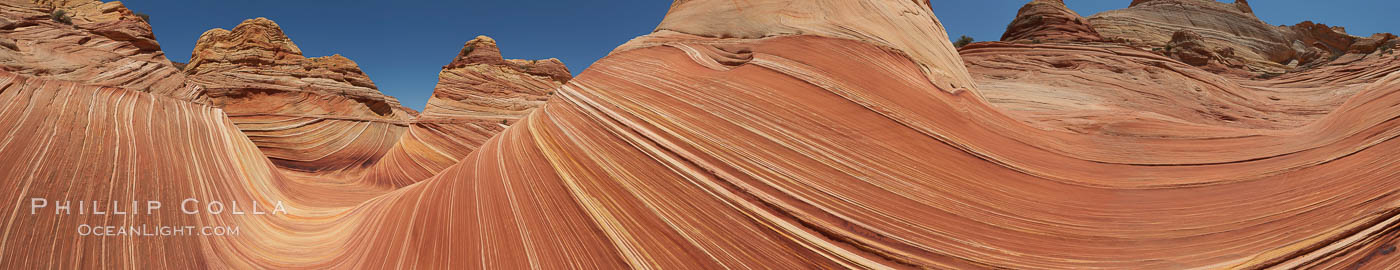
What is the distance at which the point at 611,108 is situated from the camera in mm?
2902

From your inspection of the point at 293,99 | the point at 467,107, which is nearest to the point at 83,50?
the point at 467,107

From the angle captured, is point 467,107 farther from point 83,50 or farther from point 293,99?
point 83,50

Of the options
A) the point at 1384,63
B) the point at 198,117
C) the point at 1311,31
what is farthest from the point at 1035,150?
the point at 1311,31

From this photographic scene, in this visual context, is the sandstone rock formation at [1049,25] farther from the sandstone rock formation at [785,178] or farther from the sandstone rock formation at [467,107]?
the sandstone rock formation at [467,107]

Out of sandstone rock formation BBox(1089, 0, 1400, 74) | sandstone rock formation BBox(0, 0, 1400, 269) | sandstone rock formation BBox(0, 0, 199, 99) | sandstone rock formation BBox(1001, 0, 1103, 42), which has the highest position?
sandstone rock formation BBox(1089, 0, 1400, 74)

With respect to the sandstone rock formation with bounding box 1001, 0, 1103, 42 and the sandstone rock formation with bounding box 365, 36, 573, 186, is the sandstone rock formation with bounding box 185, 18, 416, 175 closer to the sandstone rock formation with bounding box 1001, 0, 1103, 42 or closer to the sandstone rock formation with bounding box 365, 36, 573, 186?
the sandstone rock formation with bounding box 365, 36, 573, 186

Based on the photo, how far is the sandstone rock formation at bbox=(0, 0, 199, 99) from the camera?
445cm

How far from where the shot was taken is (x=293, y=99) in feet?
38.3

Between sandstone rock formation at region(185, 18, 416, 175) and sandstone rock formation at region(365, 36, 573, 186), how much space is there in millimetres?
1672

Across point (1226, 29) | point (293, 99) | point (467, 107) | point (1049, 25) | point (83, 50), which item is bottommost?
point (83, 50)

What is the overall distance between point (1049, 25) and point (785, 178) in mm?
9245

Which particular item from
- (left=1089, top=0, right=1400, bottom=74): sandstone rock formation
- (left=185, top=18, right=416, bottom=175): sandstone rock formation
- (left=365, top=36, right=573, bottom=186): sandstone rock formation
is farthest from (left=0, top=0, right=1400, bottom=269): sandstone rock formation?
(left=1089, top=0, right=1400, bottom=74): sandstone rock formation

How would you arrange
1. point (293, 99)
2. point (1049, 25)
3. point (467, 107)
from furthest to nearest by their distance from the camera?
1. point (467, 107)
2. point (293, 99)
3. point (1049, 25)

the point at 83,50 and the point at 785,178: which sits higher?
the point at 83,50
